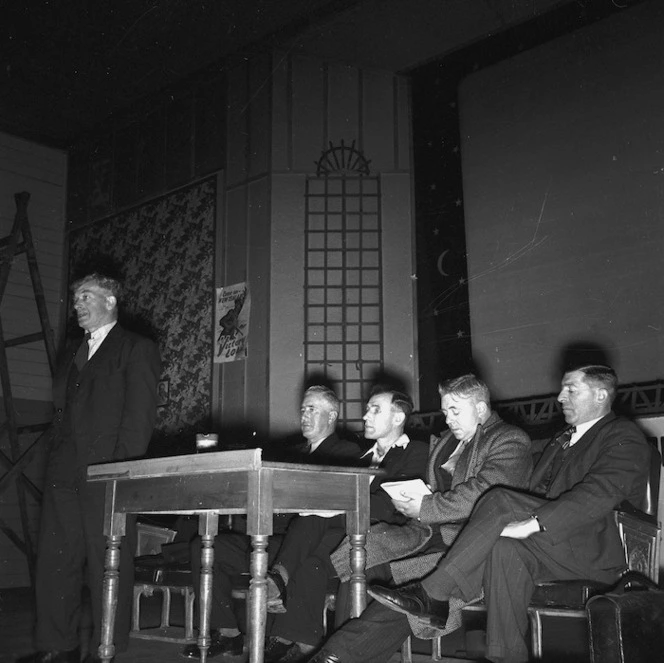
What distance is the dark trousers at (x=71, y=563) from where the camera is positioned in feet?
10.0

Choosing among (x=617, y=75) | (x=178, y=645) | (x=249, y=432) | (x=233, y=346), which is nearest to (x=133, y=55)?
(x=233, y=346)

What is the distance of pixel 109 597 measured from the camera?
2.85 meters

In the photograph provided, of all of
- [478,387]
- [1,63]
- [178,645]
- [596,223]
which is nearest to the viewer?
[478,387]

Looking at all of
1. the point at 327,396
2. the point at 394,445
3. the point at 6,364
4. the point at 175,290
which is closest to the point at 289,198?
the point at 175,290

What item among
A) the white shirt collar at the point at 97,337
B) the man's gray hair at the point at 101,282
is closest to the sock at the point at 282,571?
the white shirt collar at the point at 97,337

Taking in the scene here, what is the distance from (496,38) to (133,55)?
135 inches

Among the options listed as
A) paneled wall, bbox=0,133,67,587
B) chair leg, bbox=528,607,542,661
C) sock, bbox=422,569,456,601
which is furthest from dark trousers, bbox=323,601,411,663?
paneled wall, bbox=0,133,67,587

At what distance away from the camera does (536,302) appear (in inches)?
245

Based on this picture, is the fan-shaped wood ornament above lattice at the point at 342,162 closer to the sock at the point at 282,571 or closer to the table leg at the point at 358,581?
the sock at the point at 282,571

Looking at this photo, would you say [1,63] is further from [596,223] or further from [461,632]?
[461,632]

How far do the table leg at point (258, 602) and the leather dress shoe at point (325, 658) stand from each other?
25cm

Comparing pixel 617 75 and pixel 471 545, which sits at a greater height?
pixel 617 75

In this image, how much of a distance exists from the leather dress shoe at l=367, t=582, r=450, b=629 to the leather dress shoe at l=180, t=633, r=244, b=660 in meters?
1.24

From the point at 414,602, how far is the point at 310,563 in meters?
0.79
